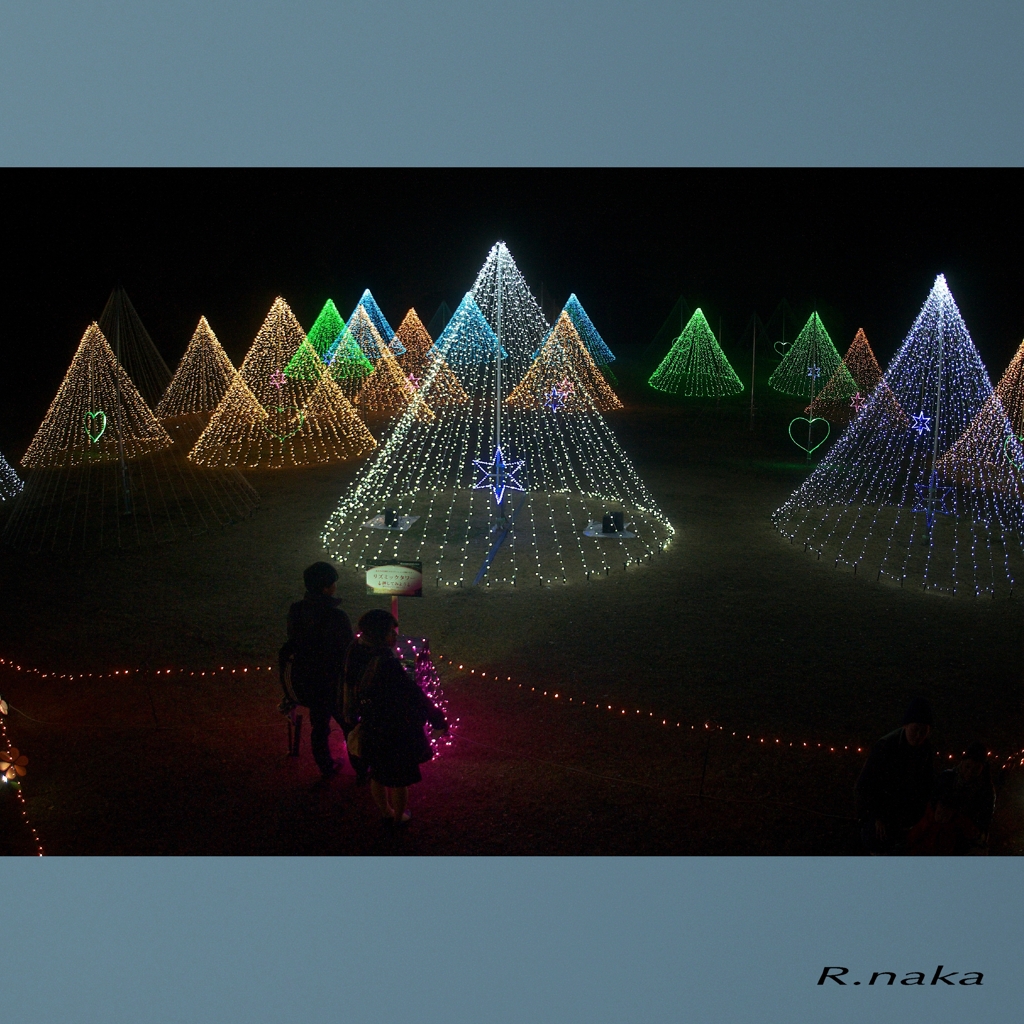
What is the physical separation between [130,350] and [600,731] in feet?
57.4

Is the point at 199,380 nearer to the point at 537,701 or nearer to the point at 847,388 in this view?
the point at 847,388

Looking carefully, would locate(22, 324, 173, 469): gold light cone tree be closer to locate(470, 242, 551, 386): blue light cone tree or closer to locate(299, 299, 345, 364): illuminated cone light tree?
locate(470, 242, 551, 386): blue light cone tree

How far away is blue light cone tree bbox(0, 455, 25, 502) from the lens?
474 inches

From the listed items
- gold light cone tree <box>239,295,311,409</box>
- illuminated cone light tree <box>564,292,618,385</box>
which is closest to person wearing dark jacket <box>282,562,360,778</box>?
gold light cone tree <box>239,295,311,409</box>

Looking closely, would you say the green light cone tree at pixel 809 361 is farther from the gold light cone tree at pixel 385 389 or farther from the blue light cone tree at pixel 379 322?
the gold light cone tree at pixel 385 389

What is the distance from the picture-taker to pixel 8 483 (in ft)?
40.6

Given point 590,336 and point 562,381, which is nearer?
point 562,381

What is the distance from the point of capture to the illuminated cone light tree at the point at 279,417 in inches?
588

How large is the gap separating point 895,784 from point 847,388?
19.0m

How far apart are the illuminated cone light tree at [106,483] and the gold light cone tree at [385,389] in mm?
4935

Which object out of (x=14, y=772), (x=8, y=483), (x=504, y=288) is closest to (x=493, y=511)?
(x=504, y=288)

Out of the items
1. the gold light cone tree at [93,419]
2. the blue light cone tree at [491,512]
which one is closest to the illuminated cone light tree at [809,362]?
the blue light cone tree at [491,512]

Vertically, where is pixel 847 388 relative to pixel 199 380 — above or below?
above

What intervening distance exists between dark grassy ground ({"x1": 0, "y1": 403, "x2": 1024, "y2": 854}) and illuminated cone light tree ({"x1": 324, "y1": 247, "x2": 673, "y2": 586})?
509 millimetres
